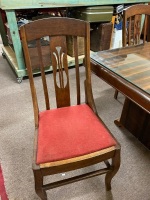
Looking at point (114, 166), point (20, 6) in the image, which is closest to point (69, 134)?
point (114, 166)

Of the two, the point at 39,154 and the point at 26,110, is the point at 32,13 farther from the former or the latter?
the point at 39,154

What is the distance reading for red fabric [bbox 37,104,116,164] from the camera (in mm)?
849

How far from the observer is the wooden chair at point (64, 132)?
32.9 inches

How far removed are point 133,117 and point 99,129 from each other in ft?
2.17

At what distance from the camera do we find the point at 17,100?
2.05 metres

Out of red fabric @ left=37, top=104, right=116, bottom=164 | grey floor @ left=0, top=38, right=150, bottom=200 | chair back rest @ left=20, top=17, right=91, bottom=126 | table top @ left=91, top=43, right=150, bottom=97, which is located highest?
chair back rest @ left=20, top=17, right=91, bottom=126

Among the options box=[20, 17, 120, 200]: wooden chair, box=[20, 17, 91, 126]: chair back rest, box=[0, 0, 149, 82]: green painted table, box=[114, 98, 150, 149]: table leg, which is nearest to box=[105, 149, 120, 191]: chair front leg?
box=[20, 17, 120, 200]: wooden chair

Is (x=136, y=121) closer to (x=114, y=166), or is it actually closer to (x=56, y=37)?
(x=114, y=166)

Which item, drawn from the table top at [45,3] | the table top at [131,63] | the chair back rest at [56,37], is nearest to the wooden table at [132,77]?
the table top at [131,63]

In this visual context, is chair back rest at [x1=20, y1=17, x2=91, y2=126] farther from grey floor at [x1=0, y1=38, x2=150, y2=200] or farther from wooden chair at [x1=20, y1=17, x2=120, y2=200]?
grey floor at [x1=0, y1=38, x2=150, y2=200]

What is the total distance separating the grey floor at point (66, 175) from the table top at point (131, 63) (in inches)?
28.4

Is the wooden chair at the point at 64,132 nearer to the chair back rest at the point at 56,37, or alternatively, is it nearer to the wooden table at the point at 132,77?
the chair back rest at the point at 56,37

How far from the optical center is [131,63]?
109 cm

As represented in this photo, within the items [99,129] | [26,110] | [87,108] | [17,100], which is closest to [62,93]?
[87,108]
